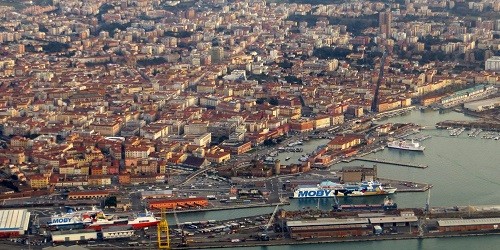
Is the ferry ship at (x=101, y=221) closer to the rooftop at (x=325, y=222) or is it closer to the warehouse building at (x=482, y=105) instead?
the rooftop at (x=325, y=222)

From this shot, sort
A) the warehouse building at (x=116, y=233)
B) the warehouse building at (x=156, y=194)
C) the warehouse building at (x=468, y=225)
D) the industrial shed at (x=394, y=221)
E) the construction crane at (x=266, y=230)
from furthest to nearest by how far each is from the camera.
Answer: the warehouse building at (x=156, y=194), the industrial shed at (x=394, y=221), the warehouse building at (x=468, y=225), the warehouse building at (x=116, y=233), the construction crane at (x=266, y=230)

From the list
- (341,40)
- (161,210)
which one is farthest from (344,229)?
(341,40)

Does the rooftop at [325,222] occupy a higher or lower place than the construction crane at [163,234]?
lower

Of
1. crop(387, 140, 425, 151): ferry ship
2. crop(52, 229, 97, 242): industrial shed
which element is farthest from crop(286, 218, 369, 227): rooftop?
crop(387, 140, 425, 151): ferry ship

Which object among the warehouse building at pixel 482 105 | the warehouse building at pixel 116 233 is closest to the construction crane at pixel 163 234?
the warehouse building at pixel 116 233

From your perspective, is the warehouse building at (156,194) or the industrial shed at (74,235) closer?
the industrial shed at (74,235)

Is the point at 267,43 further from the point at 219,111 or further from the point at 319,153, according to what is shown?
the point at 319,153
